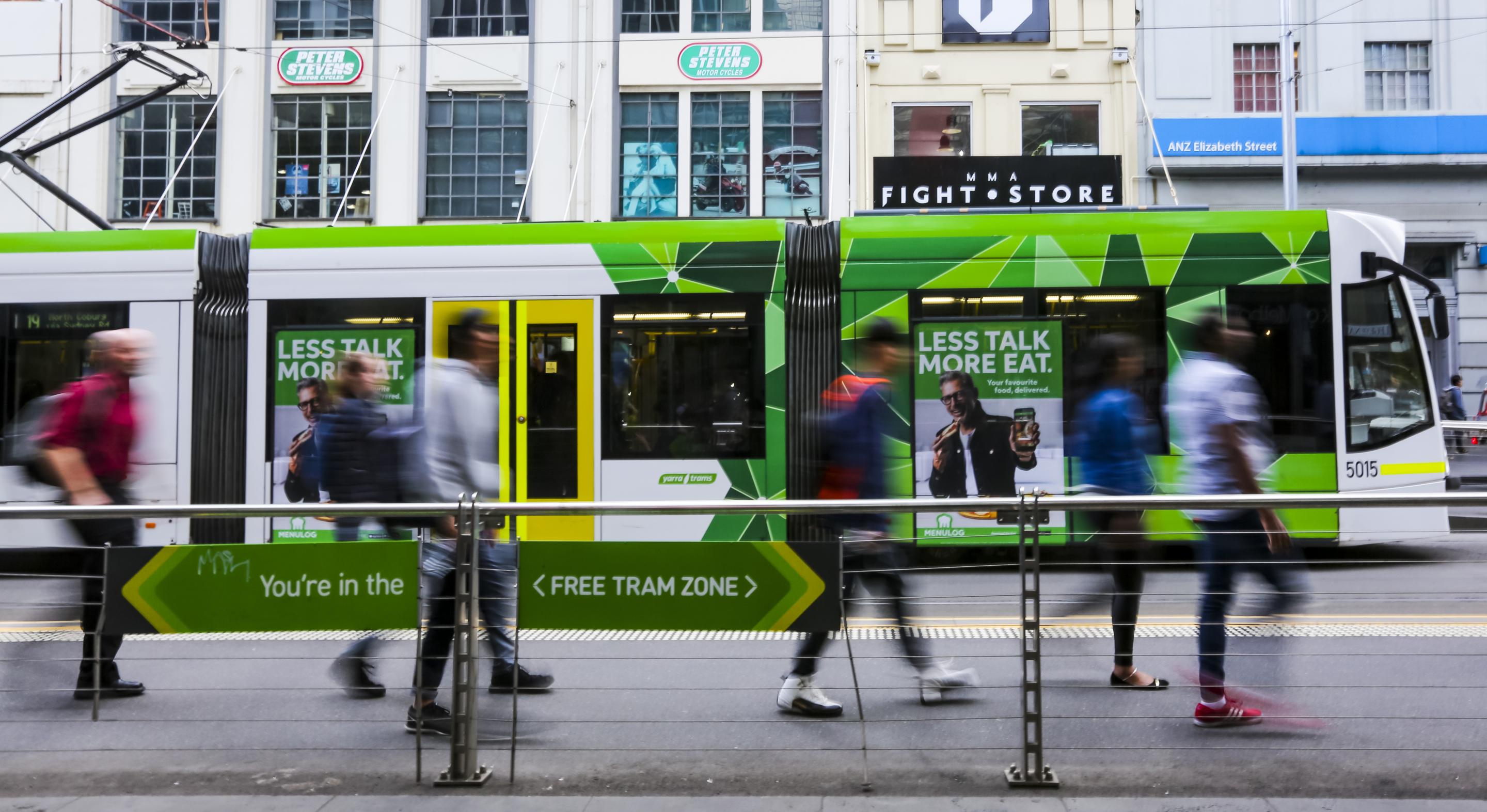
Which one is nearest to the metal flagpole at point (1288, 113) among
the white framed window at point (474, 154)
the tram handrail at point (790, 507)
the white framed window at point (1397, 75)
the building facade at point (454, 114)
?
the white framed window at point (1397, 75)

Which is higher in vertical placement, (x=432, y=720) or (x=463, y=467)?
(x=463, y=467)

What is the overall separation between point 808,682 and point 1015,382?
4.97 m

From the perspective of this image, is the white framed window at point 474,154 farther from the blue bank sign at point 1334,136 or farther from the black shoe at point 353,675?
the black shoe at point 353,675

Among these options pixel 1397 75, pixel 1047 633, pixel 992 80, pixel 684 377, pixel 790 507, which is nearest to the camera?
pixel 790 507

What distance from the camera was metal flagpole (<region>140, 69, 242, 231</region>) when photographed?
2028cm

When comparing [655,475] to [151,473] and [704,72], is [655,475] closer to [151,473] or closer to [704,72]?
[151,473]

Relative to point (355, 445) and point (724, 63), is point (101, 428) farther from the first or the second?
point (724, 63)

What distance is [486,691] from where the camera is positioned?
5.22 metres

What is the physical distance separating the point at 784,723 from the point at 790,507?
1.36 meters

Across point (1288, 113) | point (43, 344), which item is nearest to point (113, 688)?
point (43, 344)

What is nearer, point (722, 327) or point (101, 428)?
point (101, 428)

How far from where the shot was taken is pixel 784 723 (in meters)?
5.19

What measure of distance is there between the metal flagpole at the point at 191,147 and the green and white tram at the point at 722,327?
1127 centimetres

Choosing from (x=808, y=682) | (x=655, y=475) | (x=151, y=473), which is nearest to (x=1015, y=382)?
(x=655, y=475)
